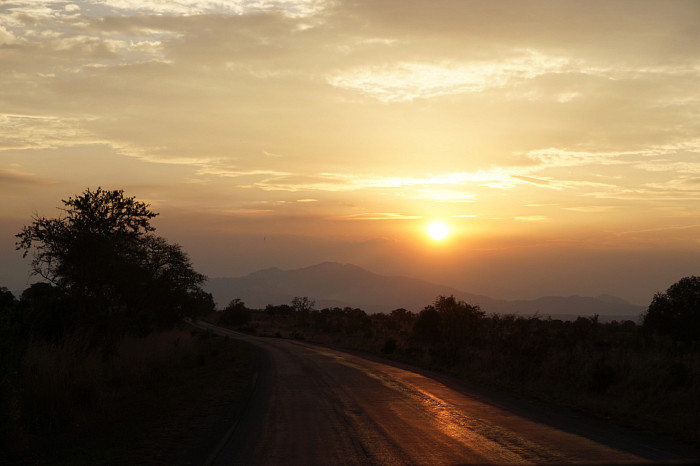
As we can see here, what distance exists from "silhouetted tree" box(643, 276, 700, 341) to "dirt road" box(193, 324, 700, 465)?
24.4 meters

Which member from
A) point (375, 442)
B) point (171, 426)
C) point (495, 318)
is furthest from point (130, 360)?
point (495, 318)

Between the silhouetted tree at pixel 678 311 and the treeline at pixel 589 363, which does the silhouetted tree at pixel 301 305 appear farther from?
the silhouetted tree at pixel 678 311

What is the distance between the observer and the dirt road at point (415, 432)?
10250 millimetres

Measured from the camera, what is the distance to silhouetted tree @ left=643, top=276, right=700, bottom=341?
37.9m

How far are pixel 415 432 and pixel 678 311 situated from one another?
3385cm

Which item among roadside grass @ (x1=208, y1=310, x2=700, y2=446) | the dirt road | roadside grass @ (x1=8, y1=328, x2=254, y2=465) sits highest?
roadside grass @ (x1=208, y1=310, x2=700, y2=446)

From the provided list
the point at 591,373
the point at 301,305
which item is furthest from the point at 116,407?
the point at 301,305

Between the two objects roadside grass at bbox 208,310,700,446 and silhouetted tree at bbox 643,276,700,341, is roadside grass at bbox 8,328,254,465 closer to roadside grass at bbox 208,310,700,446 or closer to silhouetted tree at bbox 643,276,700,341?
roadside grass at bbox 208,310,700,446

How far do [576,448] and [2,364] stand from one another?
11365mm

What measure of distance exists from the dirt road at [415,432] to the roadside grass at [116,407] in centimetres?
101

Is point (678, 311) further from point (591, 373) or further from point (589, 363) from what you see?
point (591, 373)

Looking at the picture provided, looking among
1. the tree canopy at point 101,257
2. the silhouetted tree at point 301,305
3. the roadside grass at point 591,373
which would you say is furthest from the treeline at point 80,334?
the silhouetted tree at point 301,305

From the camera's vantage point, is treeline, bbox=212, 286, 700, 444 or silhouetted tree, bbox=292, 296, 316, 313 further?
silhouetted tree, bbox=292, 296, 316, 313

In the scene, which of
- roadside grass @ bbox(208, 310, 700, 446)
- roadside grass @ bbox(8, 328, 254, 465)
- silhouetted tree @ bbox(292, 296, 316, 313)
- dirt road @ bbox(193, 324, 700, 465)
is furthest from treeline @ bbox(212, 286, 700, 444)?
silhouetted tree @ bbox(292, 296, 316, 313)
